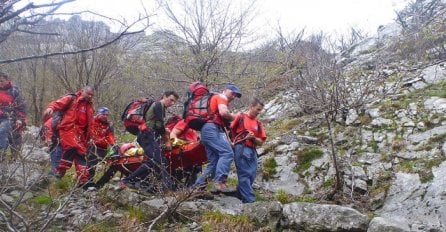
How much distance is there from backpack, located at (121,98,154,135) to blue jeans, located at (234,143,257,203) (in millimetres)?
1331

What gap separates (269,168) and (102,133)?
288 cm

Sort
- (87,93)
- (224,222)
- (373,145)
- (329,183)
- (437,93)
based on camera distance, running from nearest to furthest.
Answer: (224,222)
(87,93)
(329,183)
(373,145)
(437,93)

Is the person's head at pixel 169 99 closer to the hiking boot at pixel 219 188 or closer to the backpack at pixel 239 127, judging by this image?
the backpack at pixel 239 127

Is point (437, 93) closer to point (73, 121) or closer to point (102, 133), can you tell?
point (102, 133)

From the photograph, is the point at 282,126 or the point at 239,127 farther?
the point at 282,126

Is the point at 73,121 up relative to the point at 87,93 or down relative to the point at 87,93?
down

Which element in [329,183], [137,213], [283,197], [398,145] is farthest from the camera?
[398,145]

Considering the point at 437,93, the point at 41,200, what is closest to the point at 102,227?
the point at 41,200

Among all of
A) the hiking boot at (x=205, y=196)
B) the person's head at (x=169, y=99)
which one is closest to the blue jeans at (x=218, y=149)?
the hiking boot at (x=205, y=196)

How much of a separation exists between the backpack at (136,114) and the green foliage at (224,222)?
1.76 metres

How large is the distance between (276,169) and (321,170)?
0.81 meters

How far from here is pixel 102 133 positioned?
716 centimetres

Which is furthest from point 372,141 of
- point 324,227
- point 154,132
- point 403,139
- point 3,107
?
point 3,107

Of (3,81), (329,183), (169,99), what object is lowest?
(329,183)
